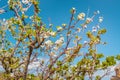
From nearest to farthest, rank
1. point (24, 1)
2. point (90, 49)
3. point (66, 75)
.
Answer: point (24, 1), point (90, 49), point (66, 75)

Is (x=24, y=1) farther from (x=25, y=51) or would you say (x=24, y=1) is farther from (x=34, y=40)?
(x=25, y=51)

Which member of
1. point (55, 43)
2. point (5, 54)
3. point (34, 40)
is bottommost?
point (34, 40)

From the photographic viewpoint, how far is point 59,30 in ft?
56.0

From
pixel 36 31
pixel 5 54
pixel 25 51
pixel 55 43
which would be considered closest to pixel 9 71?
pixel 5 54

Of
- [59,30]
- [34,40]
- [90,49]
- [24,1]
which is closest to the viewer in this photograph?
[34,40]

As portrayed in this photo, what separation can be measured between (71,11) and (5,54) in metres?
7.71

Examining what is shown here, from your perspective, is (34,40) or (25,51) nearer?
(34,40)

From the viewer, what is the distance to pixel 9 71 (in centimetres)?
2116

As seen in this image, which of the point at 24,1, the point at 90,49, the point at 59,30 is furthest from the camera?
the point at 90,49

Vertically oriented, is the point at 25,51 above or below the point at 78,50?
above

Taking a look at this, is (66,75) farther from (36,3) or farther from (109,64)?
(36,3)

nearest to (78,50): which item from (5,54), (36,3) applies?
(36,3)

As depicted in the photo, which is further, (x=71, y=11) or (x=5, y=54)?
(x=5, y=54)

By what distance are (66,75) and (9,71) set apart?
210 inches
